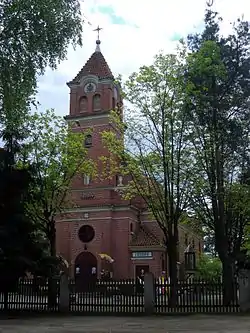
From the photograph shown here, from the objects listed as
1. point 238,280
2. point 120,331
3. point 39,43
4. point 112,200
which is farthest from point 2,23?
point 112,200

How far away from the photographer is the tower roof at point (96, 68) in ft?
150

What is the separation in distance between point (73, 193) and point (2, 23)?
104 ft

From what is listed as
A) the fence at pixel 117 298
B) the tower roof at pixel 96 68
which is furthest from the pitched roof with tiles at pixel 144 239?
the fence at pixel 117 298

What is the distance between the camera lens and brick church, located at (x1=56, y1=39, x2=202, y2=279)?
40625 mm

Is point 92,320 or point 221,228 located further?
point 221,228

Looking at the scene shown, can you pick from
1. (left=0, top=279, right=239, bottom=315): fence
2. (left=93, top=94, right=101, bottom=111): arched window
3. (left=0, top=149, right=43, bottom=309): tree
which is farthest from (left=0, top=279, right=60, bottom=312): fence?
(left=93, top=94, right=101, bottom=111): arched window

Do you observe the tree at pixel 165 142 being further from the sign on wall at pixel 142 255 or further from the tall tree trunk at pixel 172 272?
the sign on wall at pixel 142 255

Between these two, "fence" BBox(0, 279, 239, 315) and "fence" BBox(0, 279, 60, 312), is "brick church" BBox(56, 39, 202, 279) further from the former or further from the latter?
"fence" BBox(0, 279, 239, 315)

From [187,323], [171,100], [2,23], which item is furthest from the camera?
[171,100]

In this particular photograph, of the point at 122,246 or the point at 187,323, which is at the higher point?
the point at 122,246

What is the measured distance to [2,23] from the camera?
11.9 meters

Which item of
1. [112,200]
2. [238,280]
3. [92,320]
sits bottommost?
[92,320]

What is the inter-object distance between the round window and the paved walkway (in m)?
23.9

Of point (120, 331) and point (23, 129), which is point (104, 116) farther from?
point (120, 331)
